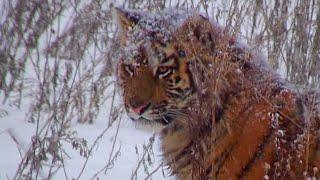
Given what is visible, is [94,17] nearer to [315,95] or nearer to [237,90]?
[237,90]

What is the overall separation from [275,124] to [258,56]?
53 cm

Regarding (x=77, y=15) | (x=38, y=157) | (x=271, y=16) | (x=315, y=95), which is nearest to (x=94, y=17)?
(x=77, y=15)

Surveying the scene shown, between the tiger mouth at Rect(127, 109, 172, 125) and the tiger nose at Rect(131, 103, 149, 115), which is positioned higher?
the tiger nose at Rect(131, 103, 149, 115)

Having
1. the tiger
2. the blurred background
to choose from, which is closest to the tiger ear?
the tiger

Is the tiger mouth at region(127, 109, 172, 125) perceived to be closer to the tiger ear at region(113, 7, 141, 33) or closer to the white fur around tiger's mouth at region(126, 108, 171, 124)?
the white fur around tiger's mouth at region(126, 108, 171, 124)

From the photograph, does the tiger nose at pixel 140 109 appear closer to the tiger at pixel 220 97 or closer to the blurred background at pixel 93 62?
the tiger at pixel 220 97

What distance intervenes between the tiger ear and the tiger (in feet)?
0.05

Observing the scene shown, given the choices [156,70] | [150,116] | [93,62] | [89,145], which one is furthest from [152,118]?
[93,62]

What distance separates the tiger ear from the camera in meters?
3.07

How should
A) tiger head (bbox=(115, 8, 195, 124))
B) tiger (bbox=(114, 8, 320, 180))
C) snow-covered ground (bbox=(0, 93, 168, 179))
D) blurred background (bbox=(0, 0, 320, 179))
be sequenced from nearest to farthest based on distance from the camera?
1. tiger (bbox=(114, 8, 320, 180))
2. tiger head (bbox=(115, 8, 195, 124))
3. snow-covered ground (bbox=(0, 93, 168, 179))
4. blurred background (bbox=(0, 0, 320, 179))

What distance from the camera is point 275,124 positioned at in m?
2.52

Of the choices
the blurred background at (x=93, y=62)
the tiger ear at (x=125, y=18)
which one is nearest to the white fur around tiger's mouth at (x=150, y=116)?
the tiger ear at (x=125, y=18)

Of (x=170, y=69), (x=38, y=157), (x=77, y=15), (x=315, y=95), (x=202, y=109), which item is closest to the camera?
(x=202, y=109)

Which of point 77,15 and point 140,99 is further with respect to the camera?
point 77,15
